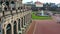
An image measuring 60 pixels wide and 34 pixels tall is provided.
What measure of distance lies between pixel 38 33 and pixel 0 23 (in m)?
15.6

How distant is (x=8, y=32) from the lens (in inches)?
534

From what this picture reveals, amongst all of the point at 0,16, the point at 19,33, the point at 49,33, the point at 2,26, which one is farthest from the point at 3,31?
the point at 49,33

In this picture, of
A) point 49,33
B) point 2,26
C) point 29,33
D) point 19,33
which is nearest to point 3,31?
point 2,26

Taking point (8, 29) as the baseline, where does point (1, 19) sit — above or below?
above

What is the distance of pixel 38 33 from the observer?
2598cm

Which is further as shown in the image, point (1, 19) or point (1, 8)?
point (1, 8)

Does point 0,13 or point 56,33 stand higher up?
point 0,13

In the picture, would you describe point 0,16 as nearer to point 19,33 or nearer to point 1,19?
point 1,19

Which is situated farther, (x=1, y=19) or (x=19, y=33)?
(x=19, y=33)

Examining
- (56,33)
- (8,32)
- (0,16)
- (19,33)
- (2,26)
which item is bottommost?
(56,33)

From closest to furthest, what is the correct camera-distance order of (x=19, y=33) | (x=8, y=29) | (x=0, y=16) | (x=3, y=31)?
(x=0, y=16) → (x=3, y=31) → (x=8, y=29) → (x=19, y=33)

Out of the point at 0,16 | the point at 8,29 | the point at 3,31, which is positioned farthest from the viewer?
the point at 8,29

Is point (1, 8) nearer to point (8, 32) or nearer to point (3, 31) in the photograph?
point (3, 31)

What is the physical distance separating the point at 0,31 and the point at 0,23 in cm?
58
